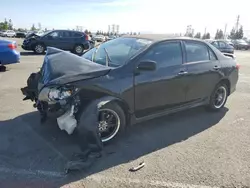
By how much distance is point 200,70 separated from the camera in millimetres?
5133

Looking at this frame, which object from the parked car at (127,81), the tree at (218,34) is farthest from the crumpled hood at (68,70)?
the tree at (218,34)

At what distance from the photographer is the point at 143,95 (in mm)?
4277

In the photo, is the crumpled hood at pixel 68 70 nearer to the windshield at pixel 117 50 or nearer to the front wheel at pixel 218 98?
the windshield at pixel 117 50

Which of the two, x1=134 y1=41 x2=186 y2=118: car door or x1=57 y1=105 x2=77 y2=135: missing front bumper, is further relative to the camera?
x1=134 y1=41 x2=186 y2=118: car door

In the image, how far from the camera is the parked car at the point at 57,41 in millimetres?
17177

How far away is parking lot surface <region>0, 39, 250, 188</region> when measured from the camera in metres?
3.15

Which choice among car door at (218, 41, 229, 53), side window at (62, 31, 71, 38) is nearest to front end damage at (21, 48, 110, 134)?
side window at (62, 31, 71, 38)

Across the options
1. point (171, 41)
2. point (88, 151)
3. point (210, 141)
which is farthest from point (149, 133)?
point (171, 41)

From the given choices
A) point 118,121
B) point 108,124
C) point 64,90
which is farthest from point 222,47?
point 64,90

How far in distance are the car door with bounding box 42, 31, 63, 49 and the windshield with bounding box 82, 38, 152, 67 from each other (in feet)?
43.2

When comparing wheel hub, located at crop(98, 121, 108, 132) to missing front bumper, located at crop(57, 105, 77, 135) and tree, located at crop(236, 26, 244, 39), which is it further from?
tree, located at crop(236, 26, 244, 39)

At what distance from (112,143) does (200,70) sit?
229 centimetres

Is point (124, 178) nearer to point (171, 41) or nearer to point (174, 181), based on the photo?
point (174, 181)

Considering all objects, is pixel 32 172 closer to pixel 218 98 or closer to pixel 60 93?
pixel 60 93
